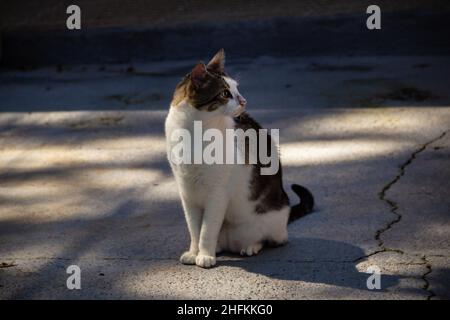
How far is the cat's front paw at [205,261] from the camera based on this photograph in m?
3.59

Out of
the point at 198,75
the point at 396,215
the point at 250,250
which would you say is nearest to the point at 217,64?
the point at 198,75

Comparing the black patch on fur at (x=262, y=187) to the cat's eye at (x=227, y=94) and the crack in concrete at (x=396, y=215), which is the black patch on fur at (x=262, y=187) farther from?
the crack in concrete at (x=396, y=215)

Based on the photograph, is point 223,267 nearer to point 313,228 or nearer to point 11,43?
point 313,228

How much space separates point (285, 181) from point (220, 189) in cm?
144

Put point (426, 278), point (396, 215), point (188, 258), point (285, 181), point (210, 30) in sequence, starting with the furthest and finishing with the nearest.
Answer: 1. point (210, 30)
2. point (285, 181)
3. point (396, 215)
4. point (188, 258)
5. point (426, 278)

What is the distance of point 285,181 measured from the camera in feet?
16.1

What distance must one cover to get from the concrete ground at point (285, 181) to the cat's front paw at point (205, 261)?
3cm

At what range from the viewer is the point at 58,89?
750 cm

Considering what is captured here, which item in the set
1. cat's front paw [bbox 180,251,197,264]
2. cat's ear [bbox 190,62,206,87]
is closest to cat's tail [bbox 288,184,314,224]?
cat's front paw [bbox 180,251,197,264]

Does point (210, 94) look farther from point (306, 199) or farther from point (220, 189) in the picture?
point (306, 199)

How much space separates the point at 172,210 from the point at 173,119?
1.07 meters

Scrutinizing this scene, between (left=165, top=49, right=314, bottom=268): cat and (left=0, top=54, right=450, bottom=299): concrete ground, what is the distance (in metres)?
0.09

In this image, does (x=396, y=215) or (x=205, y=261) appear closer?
(x=205, y=261)

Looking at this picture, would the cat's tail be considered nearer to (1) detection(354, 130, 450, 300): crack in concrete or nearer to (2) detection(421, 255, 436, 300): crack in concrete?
(1) detection(354, 130, 450, 300): crack in concrete
